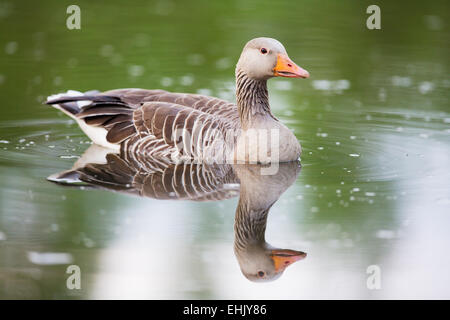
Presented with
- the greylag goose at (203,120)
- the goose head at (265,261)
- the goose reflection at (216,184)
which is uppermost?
the greylag goose at (203,120)

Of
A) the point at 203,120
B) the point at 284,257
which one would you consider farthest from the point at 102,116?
the point at 284,257

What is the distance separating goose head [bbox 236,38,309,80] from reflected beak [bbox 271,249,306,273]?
134 inches

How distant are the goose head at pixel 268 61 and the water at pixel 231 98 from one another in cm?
124

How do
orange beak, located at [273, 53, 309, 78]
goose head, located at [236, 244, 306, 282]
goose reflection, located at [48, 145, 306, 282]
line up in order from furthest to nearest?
1. orange beak, located at [273, 53, 309, 78]
2. goose reflection, located at [48, 145, 306, 282]
3. goose head, located at [236, 244, 306, 282]

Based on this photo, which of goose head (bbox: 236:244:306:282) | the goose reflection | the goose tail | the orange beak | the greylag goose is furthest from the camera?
the goose tail

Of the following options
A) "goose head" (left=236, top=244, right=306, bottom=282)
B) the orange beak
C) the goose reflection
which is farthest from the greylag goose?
"goose head" (left=236, top=244, right=306, bottom=282)

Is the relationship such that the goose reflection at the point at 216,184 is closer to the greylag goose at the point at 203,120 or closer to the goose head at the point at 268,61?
the greylag goose at the point at 203,120

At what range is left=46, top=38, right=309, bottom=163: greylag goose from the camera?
1089cm

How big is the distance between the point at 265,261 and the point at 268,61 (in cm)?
383

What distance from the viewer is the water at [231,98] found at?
300 inches

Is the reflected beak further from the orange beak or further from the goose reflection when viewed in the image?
the orange beak

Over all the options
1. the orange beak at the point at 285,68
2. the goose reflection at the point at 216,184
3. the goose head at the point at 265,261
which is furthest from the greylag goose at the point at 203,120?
the goose head at the point at 265,261

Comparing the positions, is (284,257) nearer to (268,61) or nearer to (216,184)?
(216,184)

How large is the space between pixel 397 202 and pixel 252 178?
1918 mm
